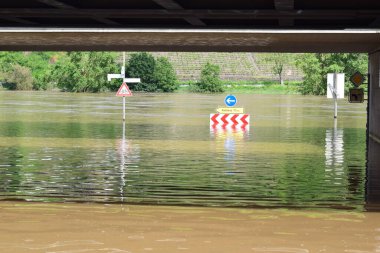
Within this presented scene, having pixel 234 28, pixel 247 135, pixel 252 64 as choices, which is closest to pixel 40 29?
pixel 234 28

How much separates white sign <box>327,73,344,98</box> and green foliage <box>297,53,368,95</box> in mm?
58217

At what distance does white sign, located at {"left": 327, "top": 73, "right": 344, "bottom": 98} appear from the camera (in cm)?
4450

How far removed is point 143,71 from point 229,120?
9081cm

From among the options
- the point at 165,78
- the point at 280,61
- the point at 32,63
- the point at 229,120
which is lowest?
the point at 229,120

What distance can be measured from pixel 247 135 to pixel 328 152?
7.57 metres

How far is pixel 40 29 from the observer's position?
69.7 ft

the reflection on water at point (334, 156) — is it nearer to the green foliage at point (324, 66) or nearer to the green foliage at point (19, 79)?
the green foliage at point (324, 66)

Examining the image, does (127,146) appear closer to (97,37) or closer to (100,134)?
(97,37)

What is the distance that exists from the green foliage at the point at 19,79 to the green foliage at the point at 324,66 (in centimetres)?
4559

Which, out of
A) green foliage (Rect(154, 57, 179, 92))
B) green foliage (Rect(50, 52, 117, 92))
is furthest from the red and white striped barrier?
green foliage (Rect(50, 52, 117, 92))

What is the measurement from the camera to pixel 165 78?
129 meters
